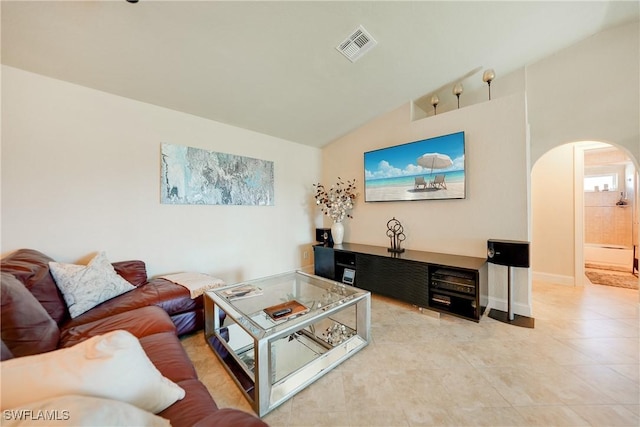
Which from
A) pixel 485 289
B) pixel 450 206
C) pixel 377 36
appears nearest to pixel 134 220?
pixel 377 36

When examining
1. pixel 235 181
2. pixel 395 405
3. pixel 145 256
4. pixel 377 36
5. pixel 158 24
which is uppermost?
pixel 377 36

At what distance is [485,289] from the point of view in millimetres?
2498

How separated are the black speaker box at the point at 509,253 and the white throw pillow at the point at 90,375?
8.90ft

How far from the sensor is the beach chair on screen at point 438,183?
107 inches

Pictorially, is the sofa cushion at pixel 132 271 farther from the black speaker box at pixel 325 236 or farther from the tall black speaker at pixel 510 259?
the tall black speaker at pixel 510 259

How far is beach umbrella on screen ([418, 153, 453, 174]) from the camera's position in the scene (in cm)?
269

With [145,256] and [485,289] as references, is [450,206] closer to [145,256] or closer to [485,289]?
[485,289]

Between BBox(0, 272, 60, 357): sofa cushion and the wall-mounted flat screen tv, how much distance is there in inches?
126

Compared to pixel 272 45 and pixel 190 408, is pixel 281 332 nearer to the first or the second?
pixel 190 408

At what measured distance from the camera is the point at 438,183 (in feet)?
9.05

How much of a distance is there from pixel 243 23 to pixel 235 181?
1.74 m

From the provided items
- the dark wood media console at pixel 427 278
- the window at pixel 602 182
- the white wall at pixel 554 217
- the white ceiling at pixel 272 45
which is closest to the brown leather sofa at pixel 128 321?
the white ceiling at pixel 272 45

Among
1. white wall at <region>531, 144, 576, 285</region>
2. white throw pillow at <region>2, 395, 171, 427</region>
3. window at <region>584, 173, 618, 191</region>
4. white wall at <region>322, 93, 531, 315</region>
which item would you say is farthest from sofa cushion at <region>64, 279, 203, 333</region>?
window at <region>584, 173, 618, 191</region>

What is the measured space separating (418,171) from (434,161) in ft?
0.71
